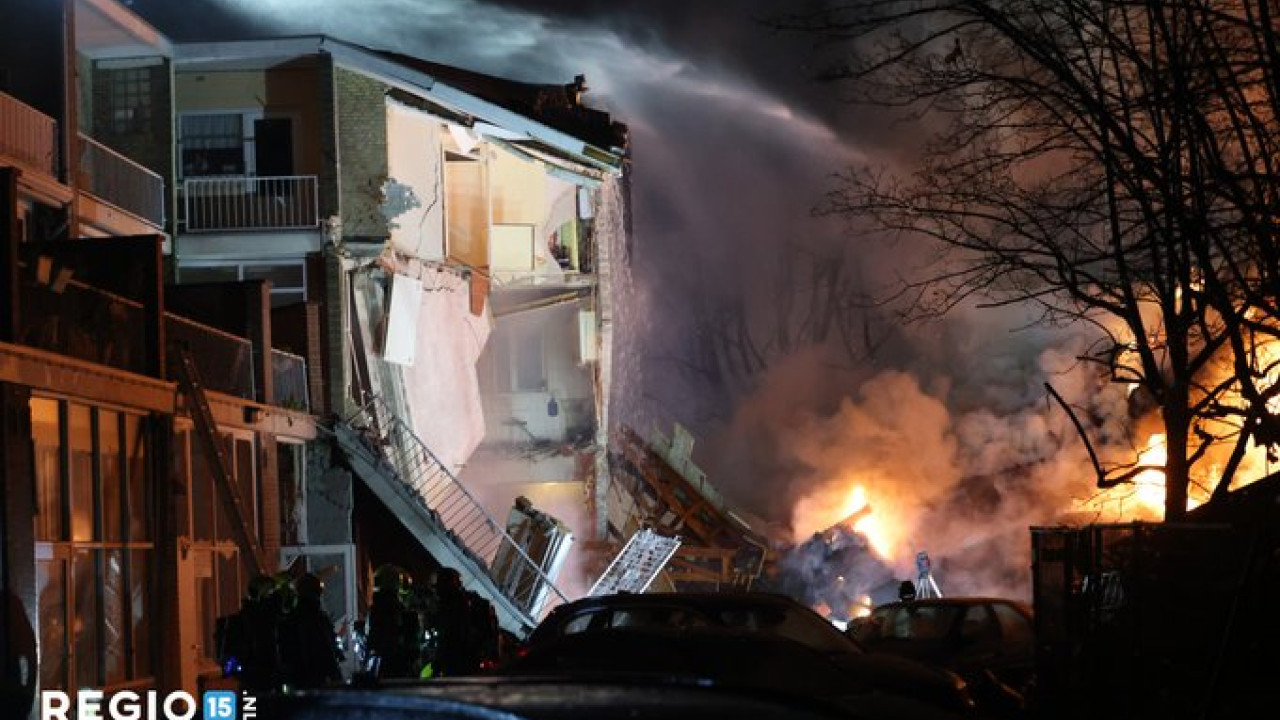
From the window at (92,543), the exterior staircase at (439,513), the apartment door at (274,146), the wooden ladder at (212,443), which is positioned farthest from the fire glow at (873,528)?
the window at (92,543)

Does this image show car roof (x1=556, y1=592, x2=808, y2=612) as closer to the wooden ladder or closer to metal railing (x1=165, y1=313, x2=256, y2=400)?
the wooden ladder

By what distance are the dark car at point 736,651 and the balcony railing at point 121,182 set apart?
12601 millimetres

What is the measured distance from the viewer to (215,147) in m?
29.1

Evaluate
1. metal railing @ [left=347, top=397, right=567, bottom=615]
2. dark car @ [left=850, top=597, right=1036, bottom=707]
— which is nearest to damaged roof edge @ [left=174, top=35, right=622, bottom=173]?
metal railing @ [left=347, top=397, right=567, bottom=615]

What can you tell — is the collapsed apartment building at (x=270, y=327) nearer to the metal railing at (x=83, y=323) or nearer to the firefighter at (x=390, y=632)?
the metal railing at (x=83, y=323)

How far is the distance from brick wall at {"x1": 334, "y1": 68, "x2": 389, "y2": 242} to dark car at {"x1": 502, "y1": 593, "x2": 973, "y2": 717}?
14163 mm

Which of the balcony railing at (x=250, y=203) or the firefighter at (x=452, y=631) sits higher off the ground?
the balcony railing at (x=250, y=203)

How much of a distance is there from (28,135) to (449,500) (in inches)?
412


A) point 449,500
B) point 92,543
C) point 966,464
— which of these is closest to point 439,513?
point 449,500

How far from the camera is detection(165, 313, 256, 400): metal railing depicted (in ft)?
66.0

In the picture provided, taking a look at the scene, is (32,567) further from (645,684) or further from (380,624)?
(645,684)

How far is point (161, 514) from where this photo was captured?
19.1 meters

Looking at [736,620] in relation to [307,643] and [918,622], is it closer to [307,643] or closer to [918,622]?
[307,643]

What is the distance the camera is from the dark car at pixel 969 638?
56.4 ft
